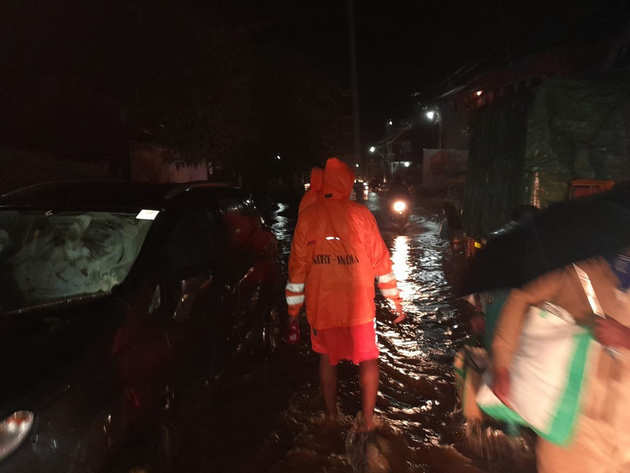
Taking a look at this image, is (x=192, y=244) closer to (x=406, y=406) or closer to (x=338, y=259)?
(x=338, y=259)

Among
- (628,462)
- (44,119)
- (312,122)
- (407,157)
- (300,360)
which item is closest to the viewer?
(628,462)

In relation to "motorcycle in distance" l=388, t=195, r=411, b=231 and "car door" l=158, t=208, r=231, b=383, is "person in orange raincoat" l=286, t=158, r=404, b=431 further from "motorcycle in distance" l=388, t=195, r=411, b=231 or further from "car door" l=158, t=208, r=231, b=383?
"motorcycle in distance" l=388, t=195, r=411, b=231

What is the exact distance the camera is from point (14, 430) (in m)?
1.85

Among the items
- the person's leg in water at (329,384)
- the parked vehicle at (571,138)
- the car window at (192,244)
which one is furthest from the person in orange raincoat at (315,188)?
the parked vehicle at (571,138)

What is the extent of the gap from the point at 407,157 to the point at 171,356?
4573 centimetres

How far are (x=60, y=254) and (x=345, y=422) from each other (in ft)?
8.96

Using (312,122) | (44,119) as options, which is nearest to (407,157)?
(312,122)

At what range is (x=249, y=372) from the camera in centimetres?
423

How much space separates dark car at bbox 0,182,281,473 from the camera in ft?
6.62

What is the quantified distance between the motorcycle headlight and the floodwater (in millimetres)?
9029

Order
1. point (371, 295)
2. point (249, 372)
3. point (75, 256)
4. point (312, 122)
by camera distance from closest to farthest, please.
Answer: point (371, 295) → point (75, 256) → point (249, 372) → point (312, 122)

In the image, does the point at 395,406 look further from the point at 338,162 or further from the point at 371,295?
the point at 338,162

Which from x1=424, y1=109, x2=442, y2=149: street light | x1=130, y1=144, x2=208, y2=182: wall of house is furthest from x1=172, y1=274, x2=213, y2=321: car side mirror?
x1=424, y1=109, x2=442, y2=149: street light

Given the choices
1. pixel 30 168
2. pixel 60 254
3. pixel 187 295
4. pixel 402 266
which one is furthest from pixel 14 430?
pixel 30 168
